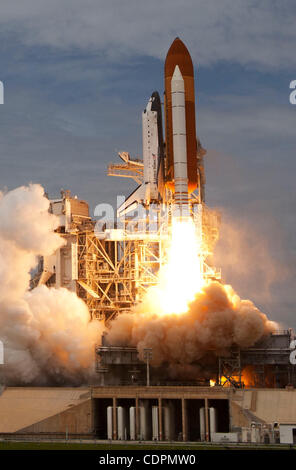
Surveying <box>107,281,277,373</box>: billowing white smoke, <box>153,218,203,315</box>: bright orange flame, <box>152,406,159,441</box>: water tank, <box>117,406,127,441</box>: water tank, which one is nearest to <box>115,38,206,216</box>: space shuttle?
<box>153,218,203,315</box>: bright orange flame

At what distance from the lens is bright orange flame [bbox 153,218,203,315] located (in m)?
75.1

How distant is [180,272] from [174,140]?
35.3 feet

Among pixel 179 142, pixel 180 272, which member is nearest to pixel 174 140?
pixel 179 142

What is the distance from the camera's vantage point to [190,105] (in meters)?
75.7

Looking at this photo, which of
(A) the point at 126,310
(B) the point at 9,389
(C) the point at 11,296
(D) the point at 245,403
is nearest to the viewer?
(D) the point at 245,403

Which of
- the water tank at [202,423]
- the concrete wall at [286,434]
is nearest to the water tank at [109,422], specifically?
the water tank at [202,423]

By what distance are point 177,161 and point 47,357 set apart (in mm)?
19300

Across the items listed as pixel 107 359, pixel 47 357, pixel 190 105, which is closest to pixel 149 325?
pixel 107 359

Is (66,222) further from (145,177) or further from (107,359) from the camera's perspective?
→ (107,359)

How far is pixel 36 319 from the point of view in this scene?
254 ft

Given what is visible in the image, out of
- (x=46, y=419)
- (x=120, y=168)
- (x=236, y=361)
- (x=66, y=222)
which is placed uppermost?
(x=120, y=168)

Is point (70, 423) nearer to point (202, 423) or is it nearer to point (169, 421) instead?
point (169, 421)

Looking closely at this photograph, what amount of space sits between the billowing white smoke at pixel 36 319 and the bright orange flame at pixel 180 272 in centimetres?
803

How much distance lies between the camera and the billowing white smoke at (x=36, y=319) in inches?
2968
